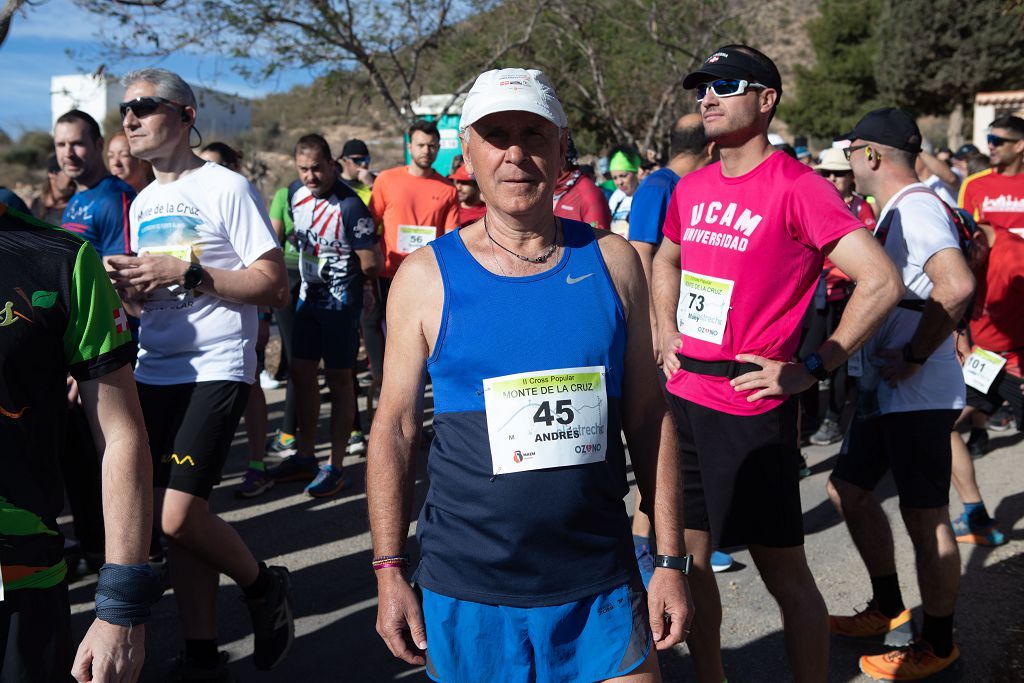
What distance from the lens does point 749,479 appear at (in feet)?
10.2

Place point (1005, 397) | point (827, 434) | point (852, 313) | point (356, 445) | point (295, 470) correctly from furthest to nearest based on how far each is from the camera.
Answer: point (827, 434) → point (356, 445) → point (295, 470) → point (1005, 397) → point (852, 313)

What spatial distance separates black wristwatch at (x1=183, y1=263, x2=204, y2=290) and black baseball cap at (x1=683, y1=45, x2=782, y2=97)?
188 centimetres

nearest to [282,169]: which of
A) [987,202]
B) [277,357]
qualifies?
[277,357]

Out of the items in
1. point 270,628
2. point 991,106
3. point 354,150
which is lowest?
point 270,628

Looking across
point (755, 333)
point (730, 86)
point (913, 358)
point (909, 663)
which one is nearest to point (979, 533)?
point (909, 663)

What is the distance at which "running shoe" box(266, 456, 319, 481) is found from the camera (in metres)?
6.22

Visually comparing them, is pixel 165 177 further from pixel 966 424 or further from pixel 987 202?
pixel 987 202

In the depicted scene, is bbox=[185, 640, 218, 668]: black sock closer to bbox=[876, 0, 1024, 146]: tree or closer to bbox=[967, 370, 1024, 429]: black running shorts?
bbox=[967, 370, 1024, 429]: black running shorts

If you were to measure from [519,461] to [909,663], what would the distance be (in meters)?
2.38

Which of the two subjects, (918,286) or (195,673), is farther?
(918,286)

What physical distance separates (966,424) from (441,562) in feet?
19.4

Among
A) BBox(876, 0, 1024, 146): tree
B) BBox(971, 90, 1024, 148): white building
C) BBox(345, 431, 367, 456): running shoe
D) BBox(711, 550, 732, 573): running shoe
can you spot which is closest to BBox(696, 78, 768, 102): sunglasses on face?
BBox(711, 550, 732, 573): running shoe

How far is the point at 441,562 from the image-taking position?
84.5 inches

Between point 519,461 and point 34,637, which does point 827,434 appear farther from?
point 34,637
